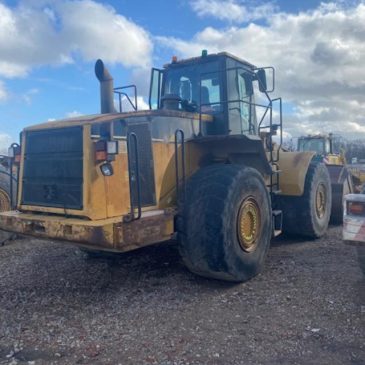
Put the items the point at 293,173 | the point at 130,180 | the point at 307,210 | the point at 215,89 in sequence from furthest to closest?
the point at 307,210
the point at 293,173
the point at 215,89
the point at 130,180

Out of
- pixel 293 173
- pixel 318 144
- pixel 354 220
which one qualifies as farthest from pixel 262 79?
pixel 318 144

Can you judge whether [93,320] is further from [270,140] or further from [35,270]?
[270,140]

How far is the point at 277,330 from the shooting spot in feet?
13.1

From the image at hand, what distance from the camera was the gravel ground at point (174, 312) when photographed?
363cm

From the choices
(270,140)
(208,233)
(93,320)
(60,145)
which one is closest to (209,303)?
(208,233)

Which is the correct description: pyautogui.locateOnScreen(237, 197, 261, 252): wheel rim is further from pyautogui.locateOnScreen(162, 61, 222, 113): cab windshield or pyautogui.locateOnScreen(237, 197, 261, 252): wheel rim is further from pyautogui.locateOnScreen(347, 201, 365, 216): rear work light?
pyautogui.locateOnScreen(162, 61, 222, 113): cab windshield

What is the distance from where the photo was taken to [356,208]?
15.7ft

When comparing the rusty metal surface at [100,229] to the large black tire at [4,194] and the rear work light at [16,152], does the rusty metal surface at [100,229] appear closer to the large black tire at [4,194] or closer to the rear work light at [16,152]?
the rear work light at [16,152]

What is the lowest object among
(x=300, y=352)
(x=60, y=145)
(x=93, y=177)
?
(x=300, y=352)

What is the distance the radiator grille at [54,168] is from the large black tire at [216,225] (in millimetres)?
1270

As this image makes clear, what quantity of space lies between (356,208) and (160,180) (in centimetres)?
227

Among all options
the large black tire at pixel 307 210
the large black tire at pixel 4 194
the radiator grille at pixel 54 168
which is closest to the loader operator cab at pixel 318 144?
the large black tire at pixel 307 210

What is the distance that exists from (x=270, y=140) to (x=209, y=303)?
126 inches

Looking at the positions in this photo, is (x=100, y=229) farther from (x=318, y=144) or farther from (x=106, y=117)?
(x=318, y=144)
